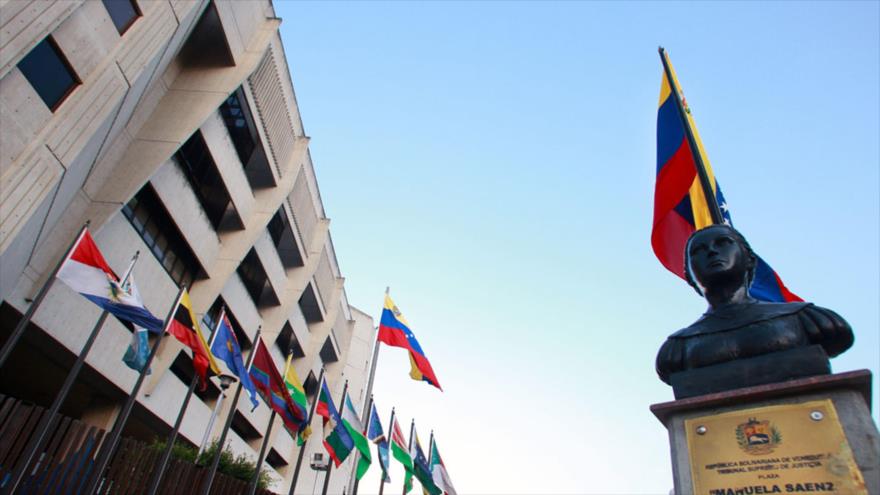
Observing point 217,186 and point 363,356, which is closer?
point 217,186

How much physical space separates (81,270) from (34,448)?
8.66ft

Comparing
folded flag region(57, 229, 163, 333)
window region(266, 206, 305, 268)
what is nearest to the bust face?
folded flag region(57, 229, 163, 333)

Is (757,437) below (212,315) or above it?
below

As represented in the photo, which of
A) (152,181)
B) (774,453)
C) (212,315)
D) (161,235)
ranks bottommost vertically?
(774,453)

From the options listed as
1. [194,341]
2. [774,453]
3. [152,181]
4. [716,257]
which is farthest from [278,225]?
[774,453]

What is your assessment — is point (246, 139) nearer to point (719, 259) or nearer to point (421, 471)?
point (421, 471)

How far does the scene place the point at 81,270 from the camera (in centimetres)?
825

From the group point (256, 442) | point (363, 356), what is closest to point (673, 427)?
point (256, 442)

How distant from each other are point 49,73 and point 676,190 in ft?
40.8

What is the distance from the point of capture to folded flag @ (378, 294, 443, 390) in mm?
15484

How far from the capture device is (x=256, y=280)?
23344mm

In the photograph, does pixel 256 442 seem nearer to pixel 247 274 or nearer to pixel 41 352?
pixel 247 274

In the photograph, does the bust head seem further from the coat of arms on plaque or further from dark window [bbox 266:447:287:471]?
dark window [bbox 266:447:287:471]

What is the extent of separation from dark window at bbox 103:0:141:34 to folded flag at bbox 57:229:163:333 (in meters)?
6.66
